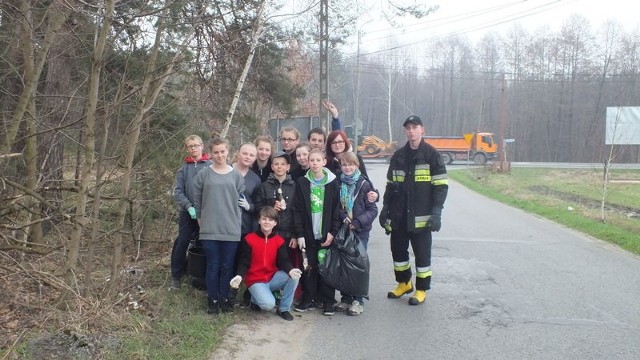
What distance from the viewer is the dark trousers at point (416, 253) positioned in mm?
6094

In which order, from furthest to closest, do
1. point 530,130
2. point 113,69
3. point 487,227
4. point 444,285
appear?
point 530,130 < point 487,227 < point 113,69 < point 444,285

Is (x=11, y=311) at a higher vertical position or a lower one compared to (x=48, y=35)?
lower

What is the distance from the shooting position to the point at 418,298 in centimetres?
614

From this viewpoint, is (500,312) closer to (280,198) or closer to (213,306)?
(280,198)

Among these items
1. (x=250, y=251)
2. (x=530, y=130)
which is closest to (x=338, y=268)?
(x=250, y=251)

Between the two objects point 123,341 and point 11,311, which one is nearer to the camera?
point 123,341

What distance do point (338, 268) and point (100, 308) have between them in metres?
2.22

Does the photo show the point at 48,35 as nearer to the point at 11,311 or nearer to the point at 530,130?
the point at 11,311

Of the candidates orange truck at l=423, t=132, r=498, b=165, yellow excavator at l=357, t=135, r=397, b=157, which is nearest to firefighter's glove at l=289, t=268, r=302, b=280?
orange truck at l=423, t=132, r=498, b=165

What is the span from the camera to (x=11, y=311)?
4.88 meters

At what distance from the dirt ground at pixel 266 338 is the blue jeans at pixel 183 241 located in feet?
3.80

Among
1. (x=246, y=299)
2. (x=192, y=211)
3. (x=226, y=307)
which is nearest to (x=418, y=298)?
(x=246, y=299)

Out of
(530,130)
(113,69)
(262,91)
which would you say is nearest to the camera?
(113,69)

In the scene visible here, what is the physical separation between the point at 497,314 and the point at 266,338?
2443 mm
